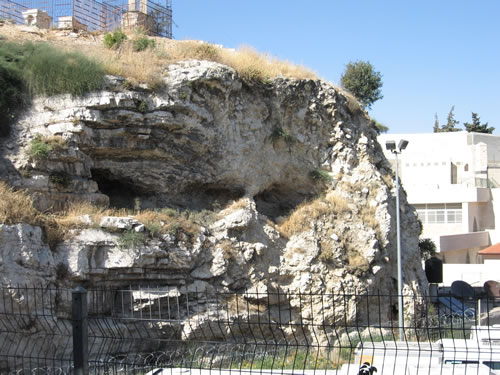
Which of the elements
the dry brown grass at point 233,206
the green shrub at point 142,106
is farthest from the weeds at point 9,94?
the dry brown grass at point 233,206

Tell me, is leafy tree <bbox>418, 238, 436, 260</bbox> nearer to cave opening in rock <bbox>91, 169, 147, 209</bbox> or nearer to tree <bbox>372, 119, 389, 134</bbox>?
tree <bbox>372, 119, 389, 134</bbox>

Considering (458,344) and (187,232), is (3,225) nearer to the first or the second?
(187,232)

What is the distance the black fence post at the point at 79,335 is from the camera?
5523 mm

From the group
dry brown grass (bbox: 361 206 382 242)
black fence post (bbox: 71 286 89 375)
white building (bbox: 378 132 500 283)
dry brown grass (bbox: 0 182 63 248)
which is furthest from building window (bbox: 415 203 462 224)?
black fence post (bbox: 71 286 89 375)

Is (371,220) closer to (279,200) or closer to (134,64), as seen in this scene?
(279,200)

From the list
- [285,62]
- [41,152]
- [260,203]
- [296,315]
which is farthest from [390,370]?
[285,62]

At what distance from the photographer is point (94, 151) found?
14539 mm

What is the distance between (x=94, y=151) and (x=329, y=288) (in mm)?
7079

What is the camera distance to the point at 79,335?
18.2 feet

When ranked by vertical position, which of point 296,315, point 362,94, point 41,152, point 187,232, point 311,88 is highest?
point 362,94

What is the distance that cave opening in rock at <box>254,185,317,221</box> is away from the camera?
1780 cm

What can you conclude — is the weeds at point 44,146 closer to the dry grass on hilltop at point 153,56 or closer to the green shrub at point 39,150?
the green shrub at point 39,150

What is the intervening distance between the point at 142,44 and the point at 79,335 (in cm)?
1296

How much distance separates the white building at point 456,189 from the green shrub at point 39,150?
19.6 meters
